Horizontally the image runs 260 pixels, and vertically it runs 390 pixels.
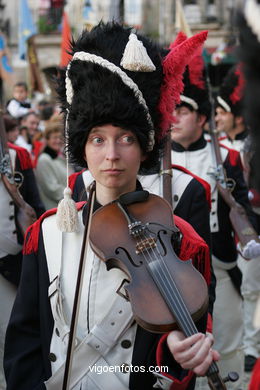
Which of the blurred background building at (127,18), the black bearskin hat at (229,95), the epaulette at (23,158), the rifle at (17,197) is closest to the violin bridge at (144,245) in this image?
the rifle at (17,197)

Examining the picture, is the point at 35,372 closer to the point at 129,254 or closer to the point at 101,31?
the point at 129,254

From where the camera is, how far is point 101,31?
9.06 ft

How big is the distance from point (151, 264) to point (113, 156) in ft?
1.41

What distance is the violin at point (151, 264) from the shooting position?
222 cm

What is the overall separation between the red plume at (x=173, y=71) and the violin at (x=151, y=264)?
38 centimetres

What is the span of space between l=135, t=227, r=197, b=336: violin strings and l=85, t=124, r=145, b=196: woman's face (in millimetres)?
333

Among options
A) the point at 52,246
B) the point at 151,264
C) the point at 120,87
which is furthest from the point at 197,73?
the point at 151,264

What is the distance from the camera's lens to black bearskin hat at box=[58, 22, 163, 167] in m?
2.62

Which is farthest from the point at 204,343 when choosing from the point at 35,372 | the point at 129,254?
the point at 35,372

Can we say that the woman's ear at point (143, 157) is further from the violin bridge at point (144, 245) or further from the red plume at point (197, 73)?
the red plume at point (197, 73)

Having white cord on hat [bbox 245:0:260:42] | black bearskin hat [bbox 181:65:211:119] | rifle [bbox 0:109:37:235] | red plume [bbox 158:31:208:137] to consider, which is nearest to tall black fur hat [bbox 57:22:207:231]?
red plume [bbox 158:31:208:137]

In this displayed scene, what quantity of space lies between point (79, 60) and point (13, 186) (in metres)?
2.15

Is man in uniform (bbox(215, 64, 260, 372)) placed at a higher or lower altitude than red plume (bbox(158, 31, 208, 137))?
lower

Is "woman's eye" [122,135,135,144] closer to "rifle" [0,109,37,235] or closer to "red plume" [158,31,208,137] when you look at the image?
"red plume" [158,31,208,137]
